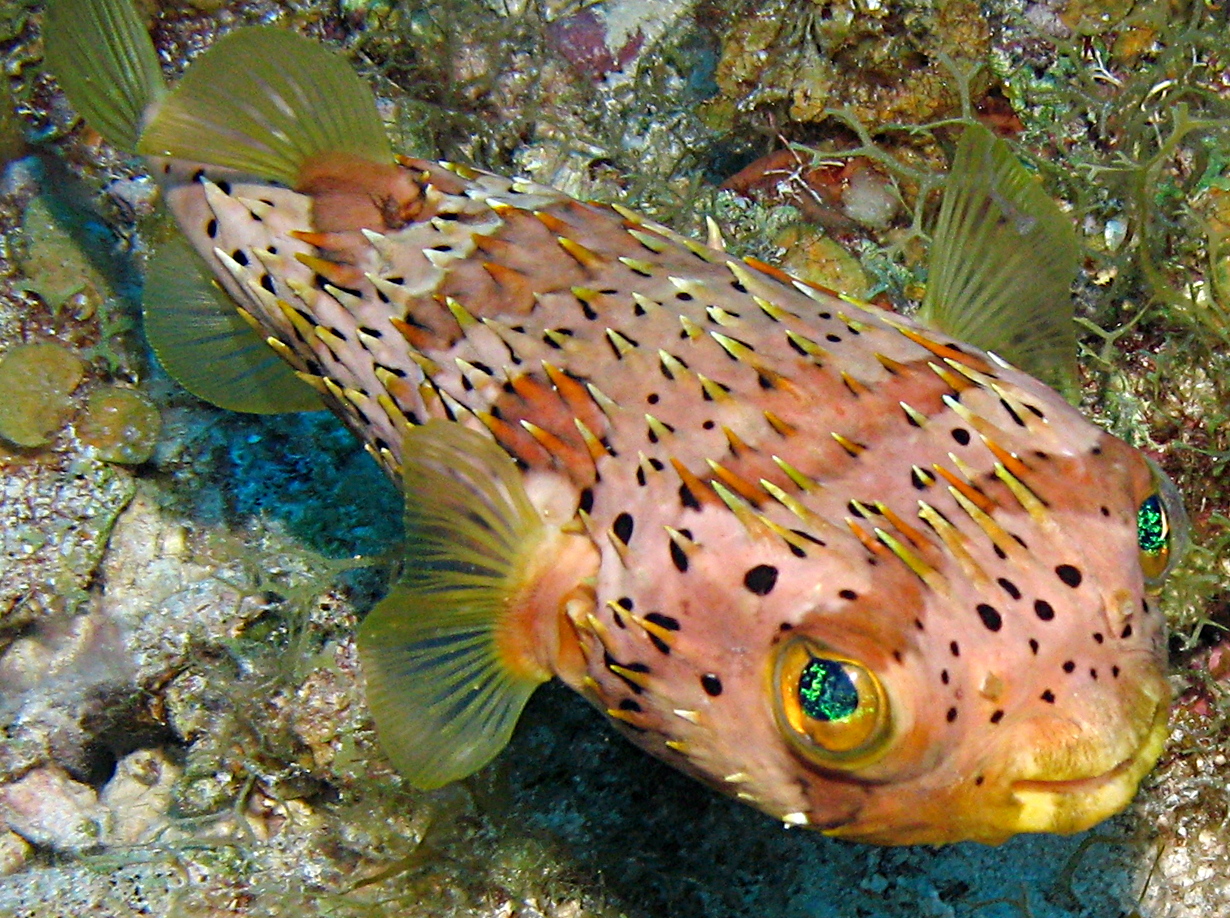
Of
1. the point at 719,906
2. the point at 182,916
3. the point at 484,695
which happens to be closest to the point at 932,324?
the point at 484,695

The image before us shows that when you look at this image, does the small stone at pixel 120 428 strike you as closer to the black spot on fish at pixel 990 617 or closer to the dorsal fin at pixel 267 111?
the dorsal fin at pixel 267 111

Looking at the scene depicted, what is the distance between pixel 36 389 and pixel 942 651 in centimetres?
422

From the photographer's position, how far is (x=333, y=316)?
278cm

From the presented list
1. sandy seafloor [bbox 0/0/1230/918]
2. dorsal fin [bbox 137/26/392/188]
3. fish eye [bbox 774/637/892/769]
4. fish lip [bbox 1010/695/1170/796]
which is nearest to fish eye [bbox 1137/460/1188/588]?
fish lip [bbox 1010/695/1170/796]

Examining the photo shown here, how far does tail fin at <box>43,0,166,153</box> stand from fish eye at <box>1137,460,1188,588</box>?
351 cm

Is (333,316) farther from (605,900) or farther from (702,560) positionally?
(605,900)

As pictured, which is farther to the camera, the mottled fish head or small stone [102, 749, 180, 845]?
small stone [102, 749, 180, 845]

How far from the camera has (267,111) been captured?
10.2 feet

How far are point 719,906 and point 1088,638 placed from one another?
7.29 feet

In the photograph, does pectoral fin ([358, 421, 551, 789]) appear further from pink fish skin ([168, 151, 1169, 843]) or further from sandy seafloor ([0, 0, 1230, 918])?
sandy seafloor ([0, 0, 1230, 918])

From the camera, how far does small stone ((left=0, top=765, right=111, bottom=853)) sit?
4.09 metres

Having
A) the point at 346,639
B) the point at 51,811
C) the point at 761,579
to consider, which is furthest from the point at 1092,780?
the point at 51,811

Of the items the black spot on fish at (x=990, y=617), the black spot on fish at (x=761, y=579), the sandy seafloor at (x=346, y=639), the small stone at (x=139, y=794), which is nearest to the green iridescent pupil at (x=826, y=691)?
the black spot on fish at (x=761, y=579)

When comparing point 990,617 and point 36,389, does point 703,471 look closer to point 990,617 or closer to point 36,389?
point 990,617
